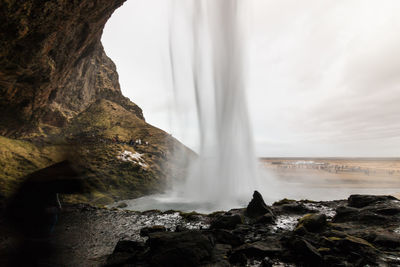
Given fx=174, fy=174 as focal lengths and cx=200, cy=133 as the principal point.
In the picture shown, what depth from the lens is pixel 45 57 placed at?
71.6 ft

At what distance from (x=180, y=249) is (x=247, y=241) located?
4.14 meters

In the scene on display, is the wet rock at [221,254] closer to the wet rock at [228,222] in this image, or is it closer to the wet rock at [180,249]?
the wet rock at [180,249]

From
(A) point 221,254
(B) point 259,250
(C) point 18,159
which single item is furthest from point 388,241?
(C) point 18,159

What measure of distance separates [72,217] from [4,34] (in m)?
18.1

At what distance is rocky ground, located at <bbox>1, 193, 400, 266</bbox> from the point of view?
7262 mm

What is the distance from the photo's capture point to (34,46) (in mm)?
19359

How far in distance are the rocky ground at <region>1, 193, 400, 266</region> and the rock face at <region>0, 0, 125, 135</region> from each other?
58.8 ft

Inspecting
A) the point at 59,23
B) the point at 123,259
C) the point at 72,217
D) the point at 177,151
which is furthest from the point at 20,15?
the point at 177,151

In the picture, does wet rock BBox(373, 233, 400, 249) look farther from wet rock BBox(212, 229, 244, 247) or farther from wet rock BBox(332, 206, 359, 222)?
wet rock BBox(212, 229, 244, 247)

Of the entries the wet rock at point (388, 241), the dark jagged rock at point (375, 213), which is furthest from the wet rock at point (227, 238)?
the dark jagged rock at point (375, 213)

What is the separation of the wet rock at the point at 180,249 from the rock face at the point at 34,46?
21.8 meters

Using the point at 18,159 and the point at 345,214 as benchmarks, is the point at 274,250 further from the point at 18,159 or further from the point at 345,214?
the point at 18,159

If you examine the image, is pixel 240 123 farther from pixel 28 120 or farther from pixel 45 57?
pixel 28 120

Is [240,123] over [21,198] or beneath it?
over
